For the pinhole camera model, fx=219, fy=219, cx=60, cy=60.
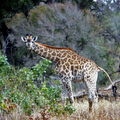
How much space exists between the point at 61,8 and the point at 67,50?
6497 millimetres

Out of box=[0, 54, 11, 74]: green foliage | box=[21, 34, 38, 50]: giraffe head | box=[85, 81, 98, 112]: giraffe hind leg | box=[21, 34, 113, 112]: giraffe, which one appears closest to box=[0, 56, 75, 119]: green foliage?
box=[21, 34, 113, 112]: giraffe

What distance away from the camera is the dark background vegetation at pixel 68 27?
12.1 meters

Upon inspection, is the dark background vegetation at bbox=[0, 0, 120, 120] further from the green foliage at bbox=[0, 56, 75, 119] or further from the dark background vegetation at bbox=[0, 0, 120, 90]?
the green foliage at bbox=[0, 56, 75, 119]

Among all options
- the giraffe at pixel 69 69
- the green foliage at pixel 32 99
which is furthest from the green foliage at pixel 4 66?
the giraffe at pixel 69 69

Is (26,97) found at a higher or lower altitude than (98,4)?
lower

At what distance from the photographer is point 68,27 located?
1209cm

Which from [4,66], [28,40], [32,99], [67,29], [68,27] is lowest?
[32,99]

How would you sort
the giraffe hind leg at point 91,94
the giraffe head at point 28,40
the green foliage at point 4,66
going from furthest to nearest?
the green foliage at point 4,66
the giraffe hind leg at point 91,94
the giraffe head at point 28,40

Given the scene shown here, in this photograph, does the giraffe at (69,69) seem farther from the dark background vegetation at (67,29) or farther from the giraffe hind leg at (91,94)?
the dark background vegetation at (67,29)

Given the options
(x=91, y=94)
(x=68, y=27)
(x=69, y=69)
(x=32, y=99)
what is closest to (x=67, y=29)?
(x=68, y=27)

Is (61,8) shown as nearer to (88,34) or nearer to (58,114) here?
(88,34)

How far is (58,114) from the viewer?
217 inches

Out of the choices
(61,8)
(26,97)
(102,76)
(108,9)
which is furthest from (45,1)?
(26,97)

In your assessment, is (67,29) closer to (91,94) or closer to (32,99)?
(91,94)
